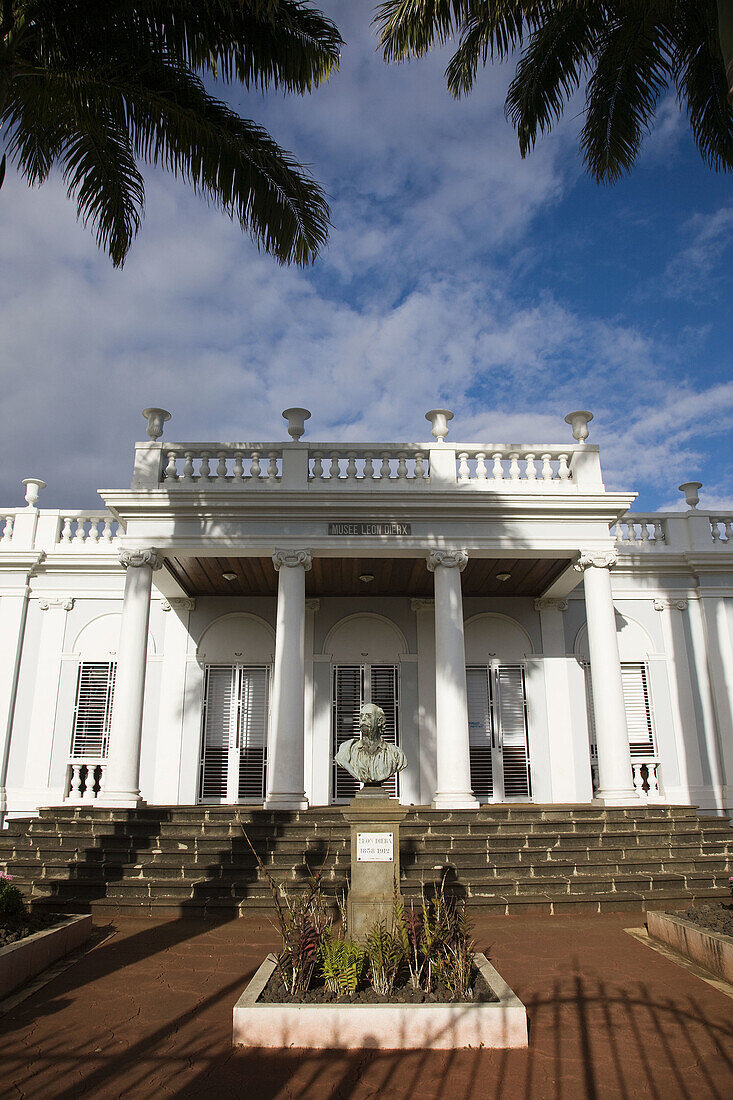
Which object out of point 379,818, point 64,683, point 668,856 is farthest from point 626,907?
point 64,683

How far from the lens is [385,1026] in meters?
5.10

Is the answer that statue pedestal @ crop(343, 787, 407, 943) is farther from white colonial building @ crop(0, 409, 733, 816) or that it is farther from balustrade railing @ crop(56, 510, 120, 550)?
balustrade railing @ crop(56, 510, 120, 550)

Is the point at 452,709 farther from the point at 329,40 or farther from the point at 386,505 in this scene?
the point at 329,40

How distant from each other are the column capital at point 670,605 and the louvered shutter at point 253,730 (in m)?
7.57

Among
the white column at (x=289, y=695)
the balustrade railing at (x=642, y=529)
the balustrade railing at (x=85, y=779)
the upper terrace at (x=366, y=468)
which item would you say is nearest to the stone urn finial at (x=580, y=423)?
the upper terrace at (x=366, y=468)

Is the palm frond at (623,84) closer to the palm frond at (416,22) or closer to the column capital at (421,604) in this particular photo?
the palm frond at (416,22)

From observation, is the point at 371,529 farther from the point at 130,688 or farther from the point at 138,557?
the point at 130,688

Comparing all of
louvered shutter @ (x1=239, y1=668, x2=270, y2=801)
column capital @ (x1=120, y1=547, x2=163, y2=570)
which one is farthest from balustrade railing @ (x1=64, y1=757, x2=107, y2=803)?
column capital @ (x1=120, y1=547, x2=163, y2=570)

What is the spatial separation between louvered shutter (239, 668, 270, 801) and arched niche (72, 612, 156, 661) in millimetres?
1964

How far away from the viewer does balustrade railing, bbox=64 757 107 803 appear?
13.9m

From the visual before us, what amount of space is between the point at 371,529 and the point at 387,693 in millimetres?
3739

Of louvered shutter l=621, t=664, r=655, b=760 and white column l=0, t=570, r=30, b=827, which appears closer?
white column l=0, t=570, r=30, b=827

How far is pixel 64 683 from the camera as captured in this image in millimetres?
14805

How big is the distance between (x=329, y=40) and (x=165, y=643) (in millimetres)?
10274
